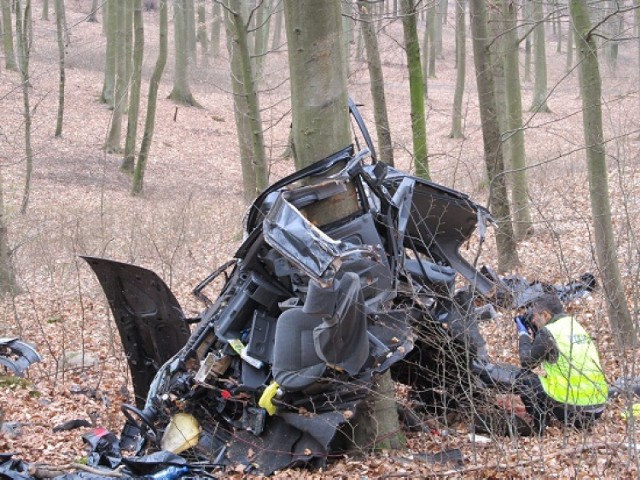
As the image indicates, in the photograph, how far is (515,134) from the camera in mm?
12867

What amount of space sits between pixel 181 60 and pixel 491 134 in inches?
855

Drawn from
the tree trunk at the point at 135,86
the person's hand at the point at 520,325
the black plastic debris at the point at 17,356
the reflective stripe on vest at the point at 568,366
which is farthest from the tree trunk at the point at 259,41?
the reflective stripe on vest at the point at 568,366

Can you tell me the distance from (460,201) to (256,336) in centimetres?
215

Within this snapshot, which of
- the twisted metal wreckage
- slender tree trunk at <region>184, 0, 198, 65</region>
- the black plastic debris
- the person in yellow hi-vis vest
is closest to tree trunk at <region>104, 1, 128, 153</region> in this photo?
slender tree trunk at <region>184, 0, 198, 65</region>

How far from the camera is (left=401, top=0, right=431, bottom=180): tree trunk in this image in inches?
449

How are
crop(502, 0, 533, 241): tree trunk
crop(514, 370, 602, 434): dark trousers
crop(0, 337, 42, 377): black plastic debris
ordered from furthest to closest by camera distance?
crop(502, 0, 533, 241): tree trunk, crop(0, 337, 42, 377): black plastic debris, crop(514, 370, 602, 434): dark trousers

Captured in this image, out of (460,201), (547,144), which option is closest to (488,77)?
(460,201)

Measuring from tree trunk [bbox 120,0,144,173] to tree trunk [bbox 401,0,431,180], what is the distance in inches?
370

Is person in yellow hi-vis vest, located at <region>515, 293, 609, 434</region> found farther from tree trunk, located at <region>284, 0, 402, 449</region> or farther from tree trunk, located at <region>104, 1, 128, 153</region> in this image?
tree trunk, located at <region>104, 1, 128, 153</region>

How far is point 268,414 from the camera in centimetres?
589

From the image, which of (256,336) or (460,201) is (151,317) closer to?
(256,336)

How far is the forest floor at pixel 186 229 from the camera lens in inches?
223

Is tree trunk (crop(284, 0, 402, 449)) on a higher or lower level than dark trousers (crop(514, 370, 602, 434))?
higher

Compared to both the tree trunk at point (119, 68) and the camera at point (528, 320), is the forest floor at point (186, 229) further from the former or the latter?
the tree trunk at point (119, 68)
